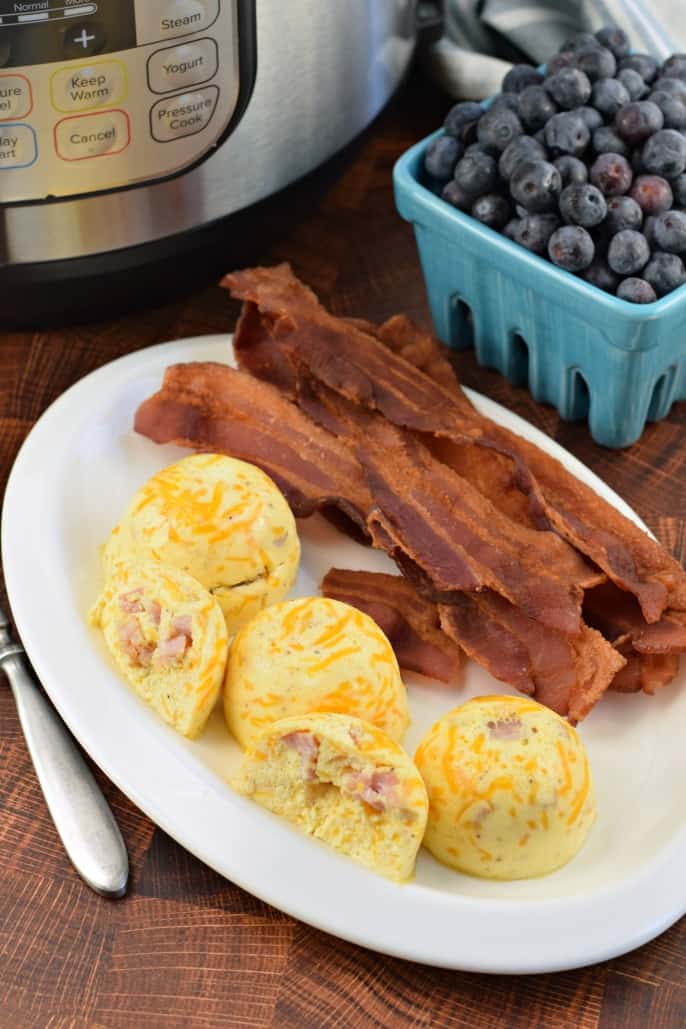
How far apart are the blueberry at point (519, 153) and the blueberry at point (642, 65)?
0.42 ft

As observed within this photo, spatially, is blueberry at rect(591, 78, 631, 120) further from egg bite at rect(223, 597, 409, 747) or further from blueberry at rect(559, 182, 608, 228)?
egg bite at rect(223, 597, 409, 747)

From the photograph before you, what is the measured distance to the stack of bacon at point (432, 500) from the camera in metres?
0.83

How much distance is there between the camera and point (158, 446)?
992 millimetres

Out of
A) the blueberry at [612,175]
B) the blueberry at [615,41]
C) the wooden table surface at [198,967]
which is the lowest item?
the wooden table surface at [198,967]

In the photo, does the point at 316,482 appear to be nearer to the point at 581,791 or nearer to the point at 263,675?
the point at 263,675

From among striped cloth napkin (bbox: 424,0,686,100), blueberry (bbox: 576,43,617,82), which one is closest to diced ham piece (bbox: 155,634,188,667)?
blueberry (bbox: 576,43,617,82)

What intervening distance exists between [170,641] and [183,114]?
41 centimetres

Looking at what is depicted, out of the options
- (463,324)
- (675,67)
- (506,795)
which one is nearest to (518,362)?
(463,324)

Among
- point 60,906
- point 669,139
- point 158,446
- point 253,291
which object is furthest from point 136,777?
point 669,139

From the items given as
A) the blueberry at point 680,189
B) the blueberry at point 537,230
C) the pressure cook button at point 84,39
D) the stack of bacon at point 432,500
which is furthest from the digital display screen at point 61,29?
the blueberry at point 680,189

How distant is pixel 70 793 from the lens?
75 cm

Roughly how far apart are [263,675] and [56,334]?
49cm

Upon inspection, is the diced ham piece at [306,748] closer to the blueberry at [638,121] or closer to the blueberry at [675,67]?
the blueberry at [638,121]

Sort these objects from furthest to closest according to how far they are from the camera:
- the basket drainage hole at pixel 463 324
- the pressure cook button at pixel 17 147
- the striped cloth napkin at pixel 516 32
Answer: the striped cloth napkin at pixel 516 32 → the basket drainage hole at pixel 463 324 → the pressure cook button at pixel 17 147
